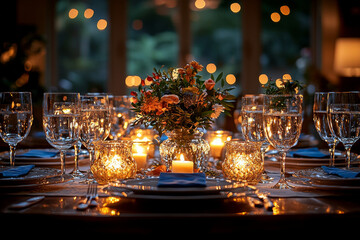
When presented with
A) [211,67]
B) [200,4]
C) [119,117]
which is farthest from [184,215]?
[200,4]

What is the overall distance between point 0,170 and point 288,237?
920mm

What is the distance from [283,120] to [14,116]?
91cm

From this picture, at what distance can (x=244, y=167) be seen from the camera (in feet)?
4.45

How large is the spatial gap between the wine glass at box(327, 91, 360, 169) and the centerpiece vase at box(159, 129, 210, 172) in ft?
1.51

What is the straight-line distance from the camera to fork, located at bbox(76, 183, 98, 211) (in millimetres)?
1051

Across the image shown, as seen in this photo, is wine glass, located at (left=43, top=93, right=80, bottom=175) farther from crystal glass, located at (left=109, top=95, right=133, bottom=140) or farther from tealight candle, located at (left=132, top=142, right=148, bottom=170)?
crystal glass, located at (left=109, top=95, right=133, bottom=140)

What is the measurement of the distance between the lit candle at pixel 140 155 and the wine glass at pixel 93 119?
0.14 metres

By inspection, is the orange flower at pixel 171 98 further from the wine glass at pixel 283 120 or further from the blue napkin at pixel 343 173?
the blue napkin at pixel 343 173

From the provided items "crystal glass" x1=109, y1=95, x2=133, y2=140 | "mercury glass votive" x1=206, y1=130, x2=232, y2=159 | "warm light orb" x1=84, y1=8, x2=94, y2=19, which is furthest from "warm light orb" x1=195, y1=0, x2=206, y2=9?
"mercury glass votive" x1=206, y1=130, x2=232, y2=159

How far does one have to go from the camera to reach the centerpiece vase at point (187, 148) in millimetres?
1549

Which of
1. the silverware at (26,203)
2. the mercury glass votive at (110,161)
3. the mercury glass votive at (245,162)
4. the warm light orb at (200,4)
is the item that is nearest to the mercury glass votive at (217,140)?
the mercury glass votive at (245,162)

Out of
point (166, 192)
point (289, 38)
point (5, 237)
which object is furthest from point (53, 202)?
point (289, 38)

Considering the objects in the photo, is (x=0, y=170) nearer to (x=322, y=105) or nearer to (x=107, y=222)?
(x=107, y=222)

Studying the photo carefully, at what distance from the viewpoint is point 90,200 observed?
110cm
